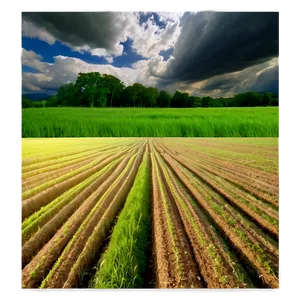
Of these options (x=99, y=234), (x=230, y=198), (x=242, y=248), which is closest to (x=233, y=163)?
(x=230, y=198)

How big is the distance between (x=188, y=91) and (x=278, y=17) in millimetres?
804

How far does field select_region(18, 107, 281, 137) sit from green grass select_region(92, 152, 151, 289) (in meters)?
0.61

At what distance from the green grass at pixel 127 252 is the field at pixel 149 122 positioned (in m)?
0.61

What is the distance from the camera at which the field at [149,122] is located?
1884 mm

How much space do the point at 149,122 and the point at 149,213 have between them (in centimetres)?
75

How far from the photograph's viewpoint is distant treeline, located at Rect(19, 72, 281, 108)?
1.85 meters

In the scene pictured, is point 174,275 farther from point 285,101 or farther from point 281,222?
point 285,101

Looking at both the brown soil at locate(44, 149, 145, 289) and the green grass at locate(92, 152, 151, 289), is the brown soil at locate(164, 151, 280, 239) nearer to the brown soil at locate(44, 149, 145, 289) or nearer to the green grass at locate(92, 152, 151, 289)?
the green grass at locate(92, 152, 151, 289)

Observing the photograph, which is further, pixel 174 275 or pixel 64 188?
pixel 64 188

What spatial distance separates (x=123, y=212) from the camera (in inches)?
68.6

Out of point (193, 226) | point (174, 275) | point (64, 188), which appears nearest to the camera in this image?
point (174, 275)

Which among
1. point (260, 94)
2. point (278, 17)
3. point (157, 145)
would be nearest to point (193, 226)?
point (157, 145)

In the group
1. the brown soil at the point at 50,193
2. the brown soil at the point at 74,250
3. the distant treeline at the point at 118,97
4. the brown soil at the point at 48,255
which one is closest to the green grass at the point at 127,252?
the brown soil at the point at 74,250

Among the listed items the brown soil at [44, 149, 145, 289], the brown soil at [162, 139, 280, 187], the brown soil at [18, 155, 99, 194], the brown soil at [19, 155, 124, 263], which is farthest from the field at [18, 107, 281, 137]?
the brown soil at [44, 149, 145, 289]
